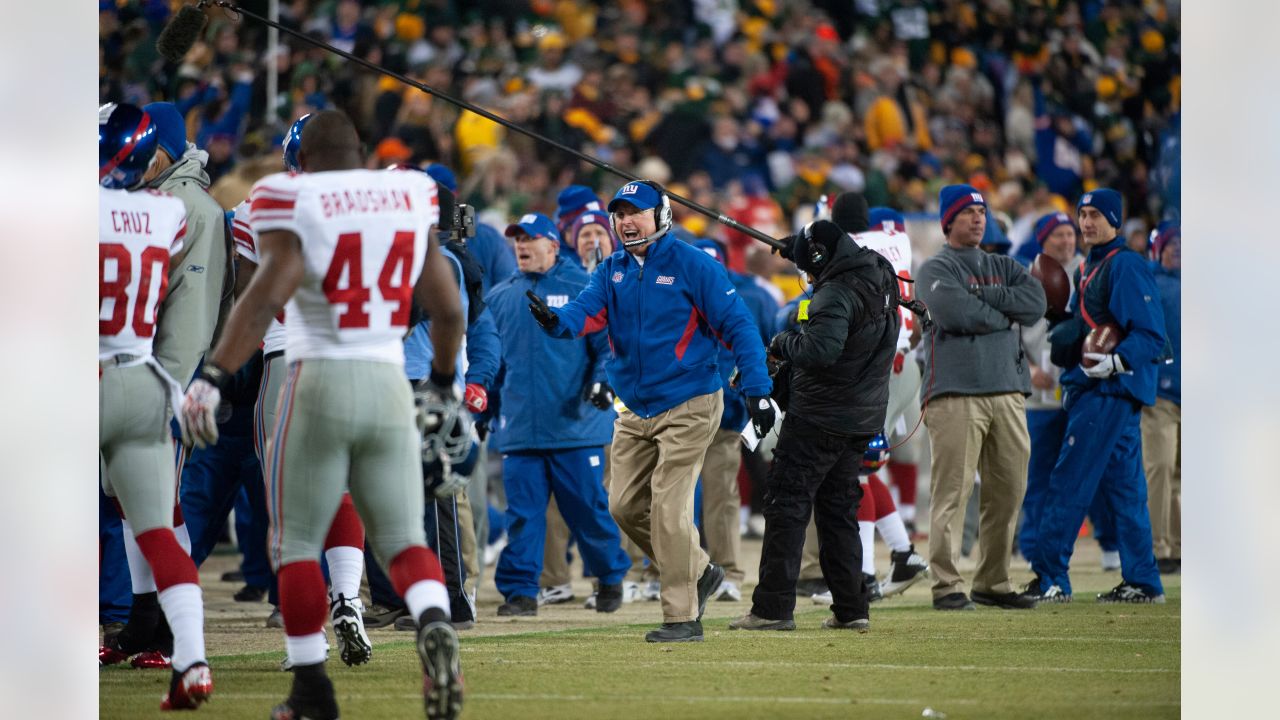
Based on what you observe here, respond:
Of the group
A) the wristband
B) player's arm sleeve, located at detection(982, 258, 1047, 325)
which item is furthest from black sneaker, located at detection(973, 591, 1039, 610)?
the wristband

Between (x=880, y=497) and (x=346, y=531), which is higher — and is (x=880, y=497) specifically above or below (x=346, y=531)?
below

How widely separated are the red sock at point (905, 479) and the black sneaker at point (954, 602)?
4029mm

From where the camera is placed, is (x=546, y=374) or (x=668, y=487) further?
(x=546, y=374)

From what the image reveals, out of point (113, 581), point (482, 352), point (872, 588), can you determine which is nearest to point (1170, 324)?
point (872, 588)

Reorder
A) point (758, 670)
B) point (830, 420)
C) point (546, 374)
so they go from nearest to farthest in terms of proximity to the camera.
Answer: point (758, 670), point (830, 420), point (546, 374)

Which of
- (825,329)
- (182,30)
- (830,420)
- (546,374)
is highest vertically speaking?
(182,30)

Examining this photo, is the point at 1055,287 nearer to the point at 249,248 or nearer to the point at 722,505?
the point at 722,505

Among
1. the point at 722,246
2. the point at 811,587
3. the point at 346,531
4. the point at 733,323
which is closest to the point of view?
the point at 346,531

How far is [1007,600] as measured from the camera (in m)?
8.21

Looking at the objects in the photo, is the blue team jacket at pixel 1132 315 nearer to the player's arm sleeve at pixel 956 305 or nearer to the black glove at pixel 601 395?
the player's arm sleeve at pixel 956 305

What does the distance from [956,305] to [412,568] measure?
158 inches

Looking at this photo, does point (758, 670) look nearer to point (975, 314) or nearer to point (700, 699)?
point (700, 699)

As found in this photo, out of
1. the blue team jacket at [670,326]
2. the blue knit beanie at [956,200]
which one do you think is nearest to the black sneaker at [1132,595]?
the blue knit beanie at [956,200]
